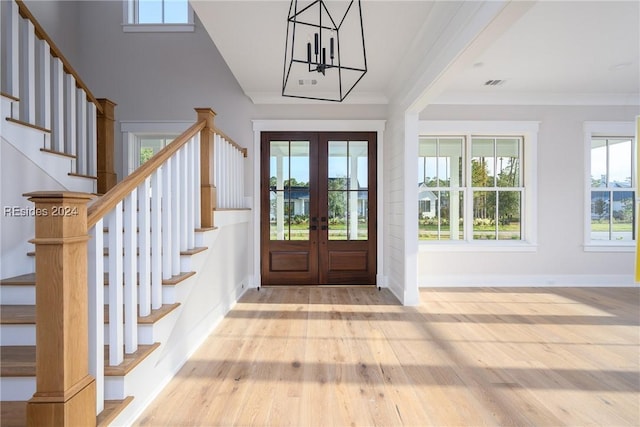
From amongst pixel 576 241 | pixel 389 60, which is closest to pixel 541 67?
pixel 389 60

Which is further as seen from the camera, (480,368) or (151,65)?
(151,65)

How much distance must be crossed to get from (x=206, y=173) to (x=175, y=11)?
136 inches

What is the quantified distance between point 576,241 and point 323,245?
3.74 m

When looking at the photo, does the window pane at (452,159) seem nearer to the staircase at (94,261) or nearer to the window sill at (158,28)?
the staircase at (94,261)

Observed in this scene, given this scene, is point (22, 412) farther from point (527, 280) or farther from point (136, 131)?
point (527, 280)

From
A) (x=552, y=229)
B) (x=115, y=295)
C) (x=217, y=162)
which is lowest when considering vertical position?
(x=115, y=295)

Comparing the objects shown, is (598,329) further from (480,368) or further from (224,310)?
(224,310)

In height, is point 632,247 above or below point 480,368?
above

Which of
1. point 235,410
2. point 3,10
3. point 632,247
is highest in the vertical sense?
point 3,10

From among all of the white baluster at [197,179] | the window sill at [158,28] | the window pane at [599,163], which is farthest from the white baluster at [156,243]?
the window pane at [599,163]

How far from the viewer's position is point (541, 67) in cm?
399

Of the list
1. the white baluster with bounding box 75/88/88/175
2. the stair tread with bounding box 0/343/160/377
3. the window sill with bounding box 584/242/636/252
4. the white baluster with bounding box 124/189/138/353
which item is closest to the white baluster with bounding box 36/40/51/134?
the white baluster with bounding box 75/88/88/175

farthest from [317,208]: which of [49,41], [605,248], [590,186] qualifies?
[605,248]

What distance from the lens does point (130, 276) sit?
1821 mm
